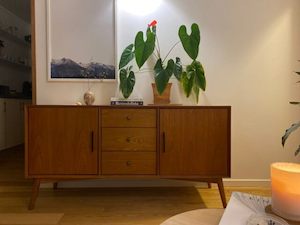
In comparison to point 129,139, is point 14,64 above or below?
above

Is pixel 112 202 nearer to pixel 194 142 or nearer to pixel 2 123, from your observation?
pixel 194 142

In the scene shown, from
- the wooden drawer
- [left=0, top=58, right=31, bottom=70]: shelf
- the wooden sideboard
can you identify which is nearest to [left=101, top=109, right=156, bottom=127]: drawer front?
the wooden sideboard

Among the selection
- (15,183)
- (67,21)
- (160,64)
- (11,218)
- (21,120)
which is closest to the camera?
(11,218)

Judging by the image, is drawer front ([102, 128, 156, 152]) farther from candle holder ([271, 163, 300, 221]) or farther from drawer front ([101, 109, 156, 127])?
candle holder ([271, 163, 300, 221])

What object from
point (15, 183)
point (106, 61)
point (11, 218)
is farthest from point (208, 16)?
point (15, 183)

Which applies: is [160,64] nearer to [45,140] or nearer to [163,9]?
[163,9]

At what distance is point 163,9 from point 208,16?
40 centimetres

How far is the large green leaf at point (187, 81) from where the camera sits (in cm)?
196

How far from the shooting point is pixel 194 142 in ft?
5.72

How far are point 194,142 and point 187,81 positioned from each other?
0.51 meters

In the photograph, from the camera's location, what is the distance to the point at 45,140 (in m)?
1.73

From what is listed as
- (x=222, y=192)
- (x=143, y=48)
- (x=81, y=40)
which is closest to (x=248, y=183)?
(x=222, y=192)

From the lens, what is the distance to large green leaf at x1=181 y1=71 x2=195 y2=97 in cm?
196

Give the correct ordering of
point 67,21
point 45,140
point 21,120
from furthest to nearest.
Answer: point 21,120 < point 67,21 < point 45,140
